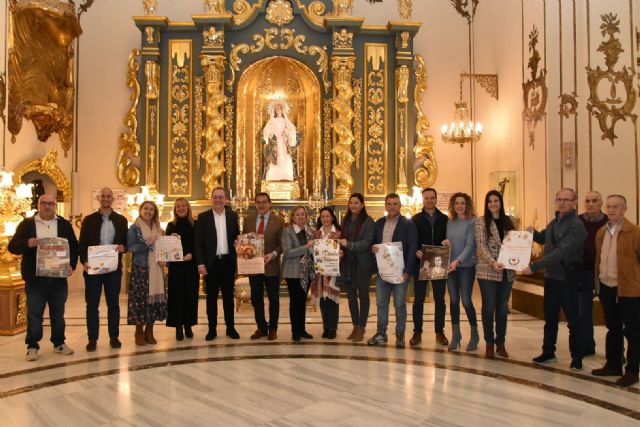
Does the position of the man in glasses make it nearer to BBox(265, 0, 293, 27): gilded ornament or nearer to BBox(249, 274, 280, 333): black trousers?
BBox(249, 274, 280, 333): black trousers

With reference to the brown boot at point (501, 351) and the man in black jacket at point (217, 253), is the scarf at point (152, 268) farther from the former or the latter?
the brown boot at point (501, 351)

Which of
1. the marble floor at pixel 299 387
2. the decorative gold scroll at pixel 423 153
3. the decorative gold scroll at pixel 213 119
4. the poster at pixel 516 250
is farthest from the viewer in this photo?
the decorative gold scroll at pixel 423 153

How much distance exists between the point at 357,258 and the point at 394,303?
22.6 inches


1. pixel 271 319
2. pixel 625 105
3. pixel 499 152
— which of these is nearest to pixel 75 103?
pixel 271 319

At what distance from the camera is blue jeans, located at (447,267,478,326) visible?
5203 mm

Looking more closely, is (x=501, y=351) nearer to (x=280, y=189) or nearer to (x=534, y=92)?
(x=534, y=92)

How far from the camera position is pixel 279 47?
10664mm

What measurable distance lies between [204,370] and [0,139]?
5.46 m

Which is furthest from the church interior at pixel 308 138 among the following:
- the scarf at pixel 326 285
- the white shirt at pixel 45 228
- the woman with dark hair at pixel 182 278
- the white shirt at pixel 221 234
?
the white shirt at pixel 45 228

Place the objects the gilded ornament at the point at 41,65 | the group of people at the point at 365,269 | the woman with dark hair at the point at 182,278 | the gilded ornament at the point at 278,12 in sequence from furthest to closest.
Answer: the gilded ornament at the point at 278,12
the gilded ornament at the point at 41,65
the woman with dark hair at the point at 182,278
the group of people at the point at 365,269

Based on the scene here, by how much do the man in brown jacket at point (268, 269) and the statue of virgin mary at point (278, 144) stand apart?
4.99m

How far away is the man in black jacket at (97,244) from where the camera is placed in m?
5.29

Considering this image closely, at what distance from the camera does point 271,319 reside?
577 centimetres

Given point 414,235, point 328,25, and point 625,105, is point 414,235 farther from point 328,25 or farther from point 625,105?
point 328,25
